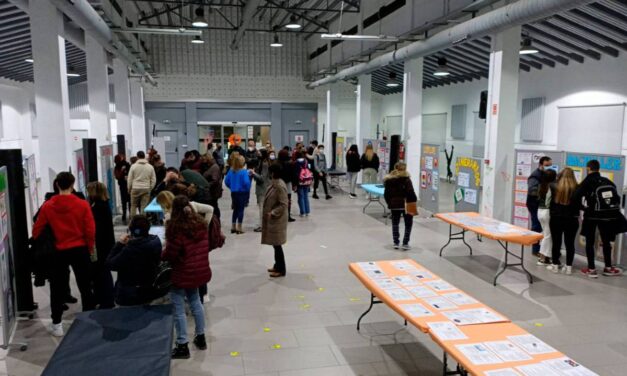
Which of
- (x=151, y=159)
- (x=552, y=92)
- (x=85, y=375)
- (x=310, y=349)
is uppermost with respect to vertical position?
(x=552, y=92)

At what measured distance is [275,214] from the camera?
588cm

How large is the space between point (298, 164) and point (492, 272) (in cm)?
489

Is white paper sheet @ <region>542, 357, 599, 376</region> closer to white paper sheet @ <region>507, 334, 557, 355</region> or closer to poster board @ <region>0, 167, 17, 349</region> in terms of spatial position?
white paper sheet @ <region>507, 334, 557, 355</region>

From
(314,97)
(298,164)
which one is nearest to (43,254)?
(298,164)

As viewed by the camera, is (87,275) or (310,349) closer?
(310,349)

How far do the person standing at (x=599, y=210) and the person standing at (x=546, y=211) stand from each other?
46cm

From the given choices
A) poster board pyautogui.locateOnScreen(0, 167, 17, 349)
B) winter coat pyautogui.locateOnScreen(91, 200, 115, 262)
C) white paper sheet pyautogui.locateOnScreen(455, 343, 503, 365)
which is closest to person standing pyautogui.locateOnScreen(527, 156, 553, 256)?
white paper sheet pyautogui.locateOnScreen(455, 343, 503, 365)

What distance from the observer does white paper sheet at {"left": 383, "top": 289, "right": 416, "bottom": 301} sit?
383cm

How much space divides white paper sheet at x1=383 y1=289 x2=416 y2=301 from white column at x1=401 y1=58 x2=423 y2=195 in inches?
288

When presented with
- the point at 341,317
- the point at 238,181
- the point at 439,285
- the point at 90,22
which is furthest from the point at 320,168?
the point at 439,285

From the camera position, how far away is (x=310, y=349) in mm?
4262

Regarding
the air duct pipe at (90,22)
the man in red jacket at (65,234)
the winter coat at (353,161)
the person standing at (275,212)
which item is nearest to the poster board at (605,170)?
the person standing at (275,212)

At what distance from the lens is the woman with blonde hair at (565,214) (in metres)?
6.14

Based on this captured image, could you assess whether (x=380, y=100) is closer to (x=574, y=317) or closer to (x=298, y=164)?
(x=298, y=164)
